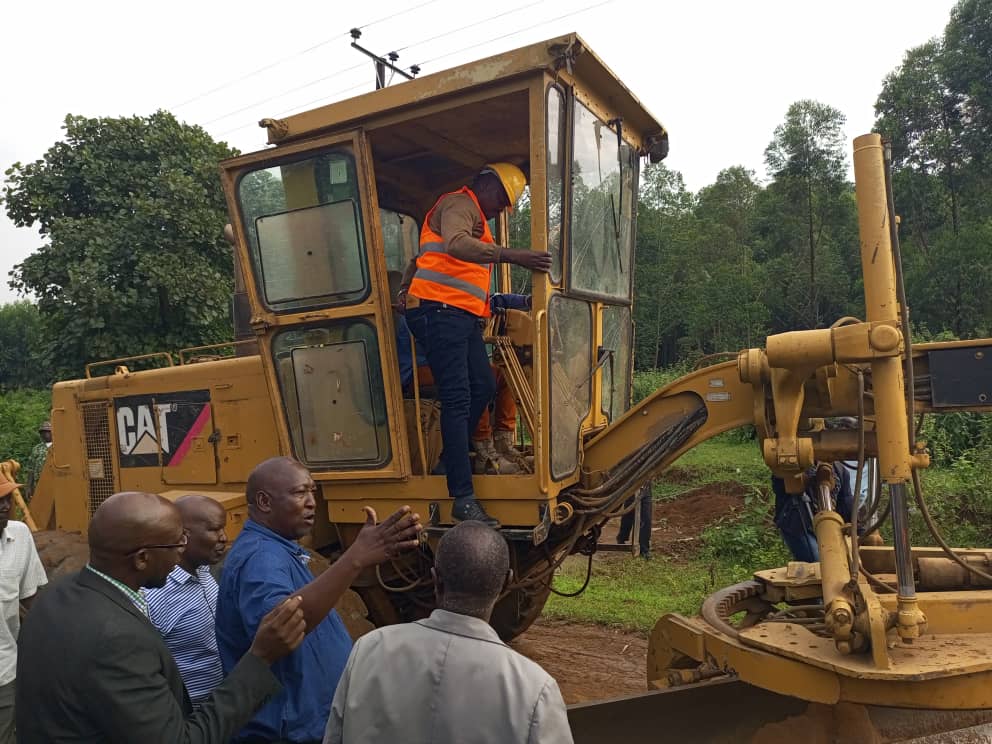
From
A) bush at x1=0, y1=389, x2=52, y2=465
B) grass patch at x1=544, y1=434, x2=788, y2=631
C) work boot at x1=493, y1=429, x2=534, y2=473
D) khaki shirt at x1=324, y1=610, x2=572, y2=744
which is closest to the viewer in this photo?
khaki shirt at x1=324, y1=610, x2=572, y2=744

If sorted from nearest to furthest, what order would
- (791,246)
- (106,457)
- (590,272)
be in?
(590,272), (106,457), (791,246)

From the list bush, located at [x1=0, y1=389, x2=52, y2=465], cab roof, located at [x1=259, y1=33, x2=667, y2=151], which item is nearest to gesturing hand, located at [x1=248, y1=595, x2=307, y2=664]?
cab roof, located at [x1=259, y1=33, x2=667, y2=151]

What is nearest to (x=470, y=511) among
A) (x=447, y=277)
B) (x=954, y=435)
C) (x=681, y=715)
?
(x=447, y=277)

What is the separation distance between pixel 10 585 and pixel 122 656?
80.6 inches

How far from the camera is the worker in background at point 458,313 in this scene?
4000mm

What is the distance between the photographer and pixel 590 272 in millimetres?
4461

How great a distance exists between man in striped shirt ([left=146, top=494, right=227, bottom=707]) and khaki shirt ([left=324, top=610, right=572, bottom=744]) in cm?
94

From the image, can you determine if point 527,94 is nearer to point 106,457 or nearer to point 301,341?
point 301,341

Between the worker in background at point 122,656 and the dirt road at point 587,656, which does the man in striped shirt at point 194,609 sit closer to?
the worker in background at point 122,656

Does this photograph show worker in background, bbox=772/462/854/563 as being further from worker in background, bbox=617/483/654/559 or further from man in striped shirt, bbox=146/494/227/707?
man in striped shirt, bbox=146/494/227/707

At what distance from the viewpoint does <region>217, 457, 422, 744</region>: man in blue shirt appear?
237 cm

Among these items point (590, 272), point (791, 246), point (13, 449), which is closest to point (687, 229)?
point (791, 246)

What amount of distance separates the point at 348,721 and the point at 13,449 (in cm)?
1752

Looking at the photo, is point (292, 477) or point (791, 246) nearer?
point (292, 477)
